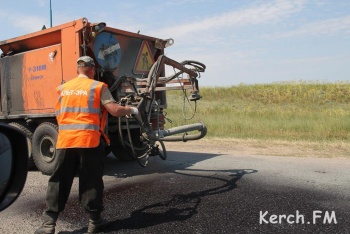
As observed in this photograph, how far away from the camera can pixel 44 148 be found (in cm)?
681

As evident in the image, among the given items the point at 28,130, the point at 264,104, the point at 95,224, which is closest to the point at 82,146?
the point at 95,224

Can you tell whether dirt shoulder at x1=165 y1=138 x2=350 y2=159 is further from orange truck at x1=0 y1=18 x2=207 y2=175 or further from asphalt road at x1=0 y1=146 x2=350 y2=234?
orange truck at x1=0 y1=18 x2=207 y2=175

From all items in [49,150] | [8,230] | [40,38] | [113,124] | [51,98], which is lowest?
[8,230]

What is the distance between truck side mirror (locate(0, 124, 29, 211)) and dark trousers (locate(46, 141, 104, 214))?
145 cm

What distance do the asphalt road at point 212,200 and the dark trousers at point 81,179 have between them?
31 centimetres

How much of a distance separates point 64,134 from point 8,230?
3.91 feet

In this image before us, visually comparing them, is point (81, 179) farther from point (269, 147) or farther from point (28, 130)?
point (269, 147)

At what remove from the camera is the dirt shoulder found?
9219 mm

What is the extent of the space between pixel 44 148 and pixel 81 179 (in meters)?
3.21

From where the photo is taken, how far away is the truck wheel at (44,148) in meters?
6.63

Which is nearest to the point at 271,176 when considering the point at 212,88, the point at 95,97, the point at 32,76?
the point at 95,97

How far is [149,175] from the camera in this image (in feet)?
21.2

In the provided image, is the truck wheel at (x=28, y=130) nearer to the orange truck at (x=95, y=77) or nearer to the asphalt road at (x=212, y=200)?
the orange truck at (x=95, y=77)

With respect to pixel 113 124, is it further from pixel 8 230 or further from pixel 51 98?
pixel 8 230
